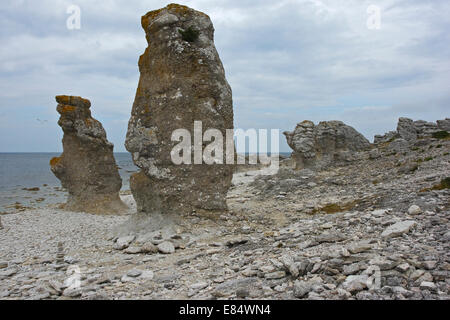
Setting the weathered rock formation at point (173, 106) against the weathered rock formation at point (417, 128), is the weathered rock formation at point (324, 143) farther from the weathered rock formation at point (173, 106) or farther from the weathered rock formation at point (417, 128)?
the weathered rock formation at point (173, 106)

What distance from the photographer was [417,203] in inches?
366

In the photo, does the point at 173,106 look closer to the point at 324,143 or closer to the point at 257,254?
the point at 257,254

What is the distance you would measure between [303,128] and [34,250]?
2218cm

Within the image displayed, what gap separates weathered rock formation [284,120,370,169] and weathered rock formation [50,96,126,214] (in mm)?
15560

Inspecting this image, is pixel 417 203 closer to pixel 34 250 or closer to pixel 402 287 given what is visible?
pixel 402 287

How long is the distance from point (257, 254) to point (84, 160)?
42.4 feet

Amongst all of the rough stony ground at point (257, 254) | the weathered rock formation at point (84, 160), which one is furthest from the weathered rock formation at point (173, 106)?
the weathered rock formation at point (84, 160)

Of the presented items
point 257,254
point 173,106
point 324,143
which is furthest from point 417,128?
point 257,254

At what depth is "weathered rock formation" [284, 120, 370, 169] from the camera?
27.3m

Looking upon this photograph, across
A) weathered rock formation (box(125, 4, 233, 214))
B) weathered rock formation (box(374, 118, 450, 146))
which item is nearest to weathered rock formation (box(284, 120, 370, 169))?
weathered rock formation (box(374, 118, 450, 146))

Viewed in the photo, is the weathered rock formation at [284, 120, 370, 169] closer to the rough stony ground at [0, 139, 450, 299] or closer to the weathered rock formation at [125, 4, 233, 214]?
the rough stony ground at [0, 139, 450, 299]
